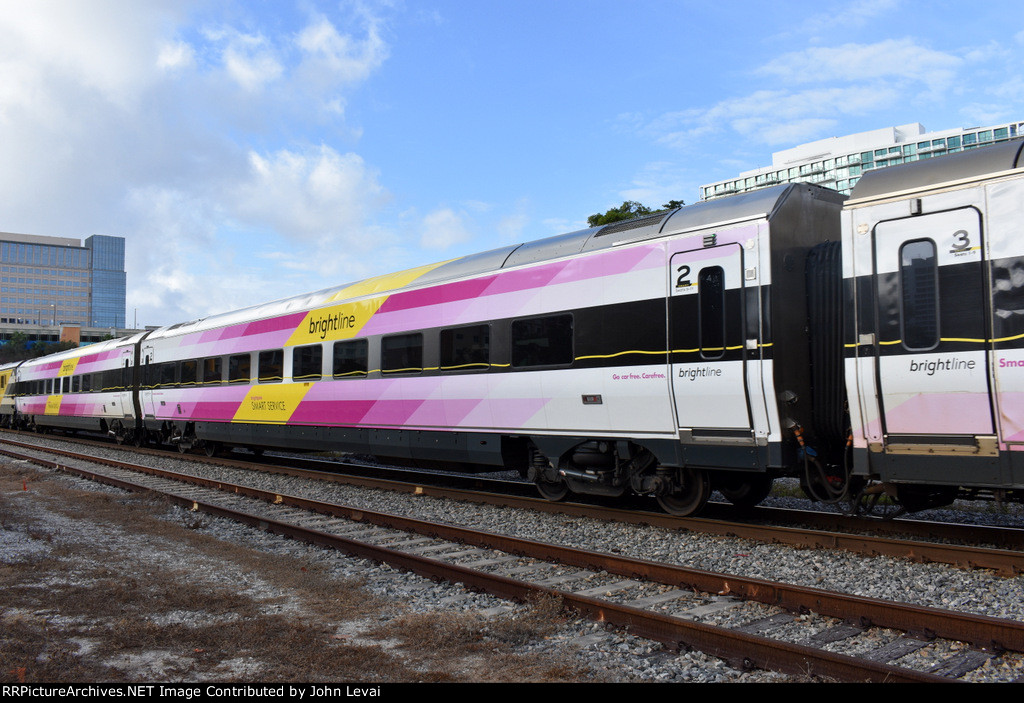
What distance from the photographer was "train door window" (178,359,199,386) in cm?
1880

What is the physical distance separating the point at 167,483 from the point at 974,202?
13756 millimetres

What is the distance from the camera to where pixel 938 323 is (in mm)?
6438

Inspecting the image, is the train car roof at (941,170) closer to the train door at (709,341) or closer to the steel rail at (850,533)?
the train door at (709,341)

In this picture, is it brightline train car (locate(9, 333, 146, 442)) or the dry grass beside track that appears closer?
the dry grass beside track

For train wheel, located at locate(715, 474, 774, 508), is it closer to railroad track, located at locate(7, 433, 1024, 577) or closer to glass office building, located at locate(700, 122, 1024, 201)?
railroad track, located at locate(7, 433, 1024, 577)

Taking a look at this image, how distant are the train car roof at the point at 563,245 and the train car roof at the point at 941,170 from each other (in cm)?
96

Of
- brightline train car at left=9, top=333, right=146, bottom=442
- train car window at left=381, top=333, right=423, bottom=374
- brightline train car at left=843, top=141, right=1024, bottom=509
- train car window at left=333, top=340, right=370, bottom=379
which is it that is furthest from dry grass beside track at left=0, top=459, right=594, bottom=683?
brightline train car at left=9, top=333, right=146, bottom=442

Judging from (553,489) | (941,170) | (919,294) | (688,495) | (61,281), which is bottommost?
(553,489)

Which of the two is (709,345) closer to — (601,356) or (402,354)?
(601,356)

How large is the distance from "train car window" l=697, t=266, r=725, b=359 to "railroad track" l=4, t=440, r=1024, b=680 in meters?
2.63

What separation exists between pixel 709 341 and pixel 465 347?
13.8 ft

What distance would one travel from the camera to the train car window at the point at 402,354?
468 inches

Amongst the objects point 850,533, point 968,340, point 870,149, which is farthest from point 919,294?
point 870,149
